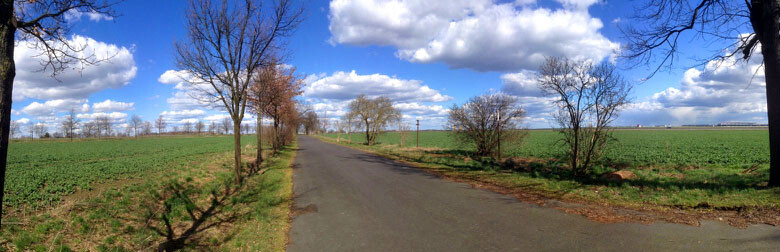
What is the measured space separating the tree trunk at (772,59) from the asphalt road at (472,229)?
355 centimetres

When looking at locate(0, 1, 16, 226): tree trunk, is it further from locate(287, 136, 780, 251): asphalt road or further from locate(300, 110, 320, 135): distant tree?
locate(300, 110, 320, 135): distant tree

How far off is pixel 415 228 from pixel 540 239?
A: 2.02 meters

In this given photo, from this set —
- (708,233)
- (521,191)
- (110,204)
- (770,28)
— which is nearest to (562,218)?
(708,233)

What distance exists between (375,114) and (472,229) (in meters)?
Result: 33.1

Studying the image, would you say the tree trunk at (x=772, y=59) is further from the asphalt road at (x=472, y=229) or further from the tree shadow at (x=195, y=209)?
the tree shadow at (x=195, y=209)

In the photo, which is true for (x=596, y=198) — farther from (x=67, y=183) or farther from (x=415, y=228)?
(x=67, y=183)

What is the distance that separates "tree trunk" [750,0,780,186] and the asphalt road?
11.6 ft

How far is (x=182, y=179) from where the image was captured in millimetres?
11211

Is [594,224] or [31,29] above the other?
[31,29]

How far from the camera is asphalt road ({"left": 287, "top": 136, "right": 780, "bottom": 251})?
4.75 metres

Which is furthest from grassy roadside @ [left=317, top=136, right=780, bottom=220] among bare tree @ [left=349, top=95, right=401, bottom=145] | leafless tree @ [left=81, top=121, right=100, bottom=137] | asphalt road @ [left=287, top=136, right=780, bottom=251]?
leafless tree @ [left=81, top=121, right=100, bottom=137]

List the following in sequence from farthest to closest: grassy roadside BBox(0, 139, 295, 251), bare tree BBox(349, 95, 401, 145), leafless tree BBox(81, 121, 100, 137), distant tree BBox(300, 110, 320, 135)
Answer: leafless tree BBox(81, 121, 100, 137)
distant tree BBox(300, 110, 320, 135)
bare tree BBox(349, 95, 401, 145)
grassy roadside BBox(0, 139, 295, 251)

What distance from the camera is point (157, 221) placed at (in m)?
7.00

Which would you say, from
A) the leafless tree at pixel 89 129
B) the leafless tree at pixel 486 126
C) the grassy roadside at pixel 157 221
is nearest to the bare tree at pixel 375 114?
the leafless tree at pixel 486 126
